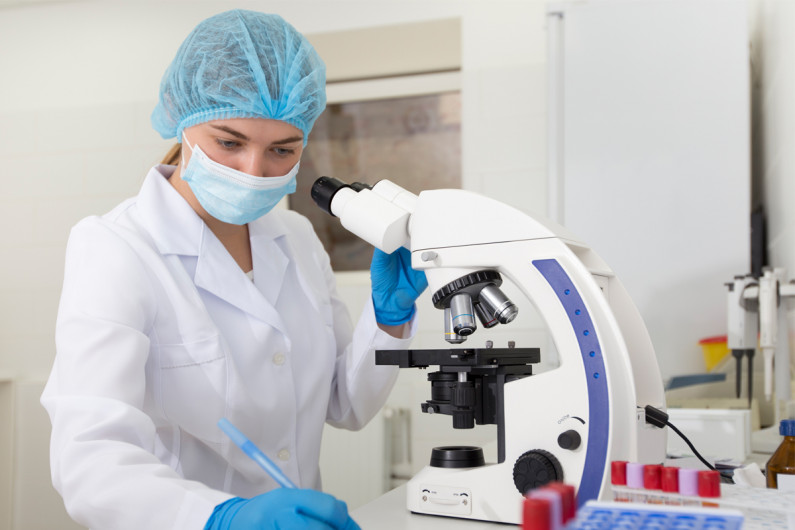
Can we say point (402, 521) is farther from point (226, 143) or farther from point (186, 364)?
point (226, 143)

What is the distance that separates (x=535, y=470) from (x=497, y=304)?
199 millimetres

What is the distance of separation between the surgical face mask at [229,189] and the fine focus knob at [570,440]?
66cm

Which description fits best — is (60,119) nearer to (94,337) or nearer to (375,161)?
(375,161)

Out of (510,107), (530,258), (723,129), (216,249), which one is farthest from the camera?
(510,107)

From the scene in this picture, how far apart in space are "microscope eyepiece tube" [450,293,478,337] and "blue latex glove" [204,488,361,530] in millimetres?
257

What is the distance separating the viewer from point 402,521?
913 millimetres

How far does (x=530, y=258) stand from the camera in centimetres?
88

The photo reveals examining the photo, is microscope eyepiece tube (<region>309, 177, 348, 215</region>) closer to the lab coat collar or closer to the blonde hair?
the lab coat collar

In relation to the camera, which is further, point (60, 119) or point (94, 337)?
point (60, 119)

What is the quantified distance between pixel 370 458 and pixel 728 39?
1.78 m

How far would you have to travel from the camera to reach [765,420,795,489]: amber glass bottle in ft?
3.12

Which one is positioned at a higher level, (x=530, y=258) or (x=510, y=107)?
(x=510, y=107)

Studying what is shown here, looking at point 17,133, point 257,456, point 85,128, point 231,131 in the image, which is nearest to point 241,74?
point 231,131

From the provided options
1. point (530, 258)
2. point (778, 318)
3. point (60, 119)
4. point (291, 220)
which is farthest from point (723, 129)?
point (60, 119)
